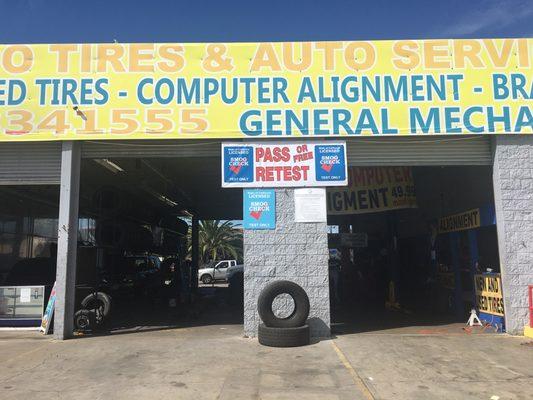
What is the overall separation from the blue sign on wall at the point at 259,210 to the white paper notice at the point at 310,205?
535mm

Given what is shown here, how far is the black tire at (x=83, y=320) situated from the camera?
11.3m

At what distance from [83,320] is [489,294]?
9.67 m

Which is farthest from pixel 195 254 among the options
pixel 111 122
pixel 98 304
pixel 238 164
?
pixel 238 164

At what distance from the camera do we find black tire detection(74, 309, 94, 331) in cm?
1127

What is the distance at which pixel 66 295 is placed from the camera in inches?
425

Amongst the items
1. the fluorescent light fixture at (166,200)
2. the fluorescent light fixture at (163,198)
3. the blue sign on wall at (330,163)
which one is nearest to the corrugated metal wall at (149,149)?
the blue sign on wall at (330,163)

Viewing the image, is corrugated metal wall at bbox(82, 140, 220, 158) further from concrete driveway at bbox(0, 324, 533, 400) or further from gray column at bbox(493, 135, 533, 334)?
gray column at bbox(493, 135, 533, 334)

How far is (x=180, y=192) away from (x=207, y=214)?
6.76 m

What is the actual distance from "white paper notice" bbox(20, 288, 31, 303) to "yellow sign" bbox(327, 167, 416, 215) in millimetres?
9395

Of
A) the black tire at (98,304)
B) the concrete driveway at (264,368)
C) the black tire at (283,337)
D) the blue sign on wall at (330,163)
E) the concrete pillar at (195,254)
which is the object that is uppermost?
the blue sign on wall at (330,163)

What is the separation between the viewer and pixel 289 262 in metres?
10.8

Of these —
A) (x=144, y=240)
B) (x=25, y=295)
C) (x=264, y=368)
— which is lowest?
(x=264, y=368)

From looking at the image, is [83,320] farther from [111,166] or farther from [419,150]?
[419,150]

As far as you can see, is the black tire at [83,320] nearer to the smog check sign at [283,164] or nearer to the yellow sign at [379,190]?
the smog check sign at [283,164]
